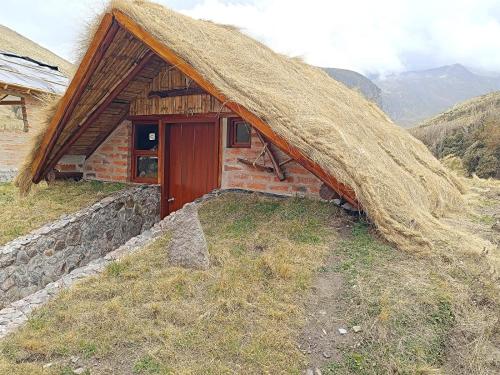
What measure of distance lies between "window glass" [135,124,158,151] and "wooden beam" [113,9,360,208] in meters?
3.01

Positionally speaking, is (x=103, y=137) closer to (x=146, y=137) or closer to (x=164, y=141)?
(x=146, y=137)

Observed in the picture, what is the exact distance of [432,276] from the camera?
4.23 metres

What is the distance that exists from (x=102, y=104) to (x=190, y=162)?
82.9 inches

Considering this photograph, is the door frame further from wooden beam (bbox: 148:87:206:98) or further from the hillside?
the hillside

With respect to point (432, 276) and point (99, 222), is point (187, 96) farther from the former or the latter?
point (432, 276)

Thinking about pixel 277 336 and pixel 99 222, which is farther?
pixel 99 222

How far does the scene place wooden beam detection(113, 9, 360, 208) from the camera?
5.21 m

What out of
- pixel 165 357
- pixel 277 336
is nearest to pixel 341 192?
pixel 277 336

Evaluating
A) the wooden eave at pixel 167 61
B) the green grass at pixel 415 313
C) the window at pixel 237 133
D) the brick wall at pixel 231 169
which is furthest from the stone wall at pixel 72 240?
the green grass at pixel 415 313

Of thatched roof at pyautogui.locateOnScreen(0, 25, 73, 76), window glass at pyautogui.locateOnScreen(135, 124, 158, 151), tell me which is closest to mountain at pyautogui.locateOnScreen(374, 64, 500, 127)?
thatched roof at pyautogui.locateOnScreen(0, 25, 73, 76)

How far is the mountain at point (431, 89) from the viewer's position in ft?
338

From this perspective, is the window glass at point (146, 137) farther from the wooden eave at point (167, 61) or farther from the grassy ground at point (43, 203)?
the wooden eave at point (167, 61)

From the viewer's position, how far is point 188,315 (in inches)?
146

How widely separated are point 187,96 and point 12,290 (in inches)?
180
